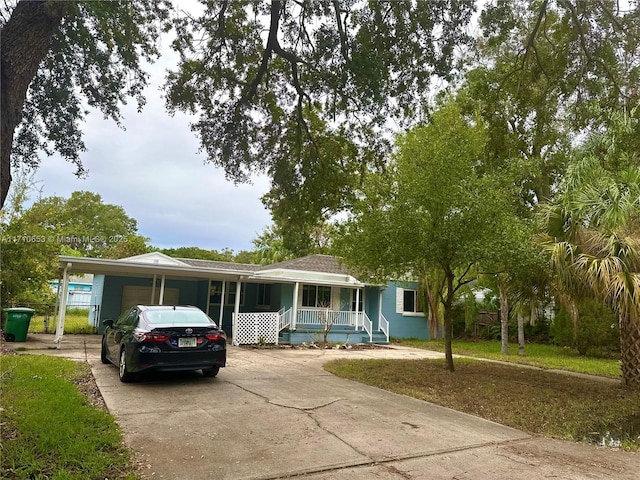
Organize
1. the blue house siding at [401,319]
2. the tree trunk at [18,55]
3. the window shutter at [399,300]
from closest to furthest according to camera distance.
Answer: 1. the tree trunk at [18,55]
2. the blue house siding at [401,319]
3. the window shutter at [399,300]

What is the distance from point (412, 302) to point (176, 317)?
1732cm

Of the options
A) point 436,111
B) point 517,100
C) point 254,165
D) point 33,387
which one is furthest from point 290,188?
point 33,387

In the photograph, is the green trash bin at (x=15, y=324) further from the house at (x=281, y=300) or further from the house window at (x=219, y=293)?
the house window at (x=219, y=293)

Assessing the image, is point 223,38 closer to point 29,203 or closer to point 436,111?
point 436,111

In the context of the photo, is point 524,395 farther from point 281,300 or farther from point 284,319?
point 281,300

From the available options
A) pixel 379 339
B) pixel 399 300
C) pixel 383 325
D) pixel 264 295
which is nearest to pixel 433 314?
pixel 399 300

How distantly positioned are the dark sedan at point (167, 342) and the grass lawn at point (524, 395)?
343cm

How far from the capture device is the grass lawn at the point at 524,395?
6668 mm

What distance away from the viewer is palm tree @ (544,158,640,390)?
8648mm

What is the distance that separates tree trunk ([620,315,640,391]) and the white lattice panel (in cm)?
1113

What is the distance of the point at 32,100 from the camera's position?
7305 mm

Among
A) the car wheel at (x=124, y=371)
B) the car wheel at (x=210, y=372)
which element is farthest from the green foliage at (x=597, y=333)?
the car wheel at (x=124, y=371)

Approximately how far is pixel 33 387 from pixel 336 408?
480 centimetres

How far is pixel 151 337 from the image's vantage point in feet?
25.2
